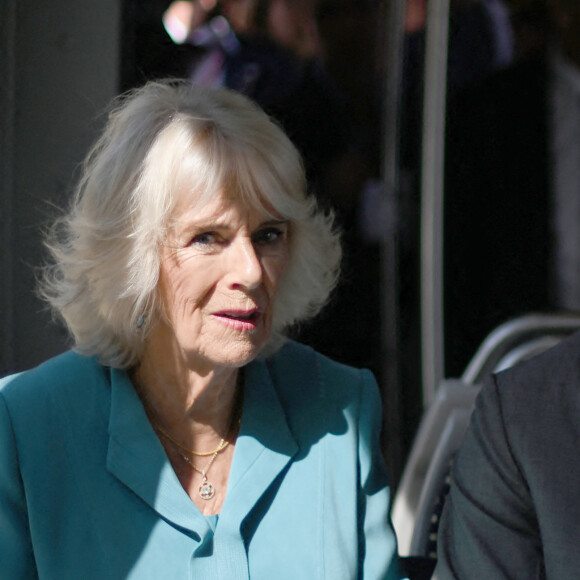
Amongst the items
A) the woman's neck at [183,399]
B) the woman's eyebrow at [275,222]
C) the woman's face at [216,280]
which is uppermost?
the woman's eyebrow at [275,222]

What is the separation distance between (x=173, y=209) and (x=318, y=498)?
2.14ft

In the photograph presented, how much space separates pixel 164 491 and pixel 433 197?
6.99ft

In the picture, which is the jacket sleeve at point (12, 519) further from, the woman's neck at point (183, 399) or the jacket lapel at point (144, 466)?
the woman's neck at point (183, 399)

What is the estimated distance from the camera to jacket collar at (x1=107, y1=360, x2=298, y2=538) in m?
1.65

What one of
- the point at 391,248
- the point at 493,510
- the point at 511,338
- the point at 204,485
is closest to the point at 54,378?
the point at 204,485

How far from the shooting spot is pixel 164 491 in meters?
1.66

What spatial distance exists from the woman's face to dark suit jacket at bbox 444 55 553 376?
Answer: 78.0 inches

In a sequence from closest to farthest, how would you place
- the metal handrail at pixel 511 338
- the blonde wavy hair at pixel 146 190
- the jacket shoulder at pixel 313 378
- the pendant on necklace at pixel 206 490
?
the blonde wavy hair at pixel 146 190, the pendant on necklace at pixel 206 490, the jacket shoulder at pixel 313 378, the metal handrail at pixel 511 338

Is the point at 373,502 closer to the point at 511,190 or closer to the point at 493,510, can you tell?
the point at 493,510

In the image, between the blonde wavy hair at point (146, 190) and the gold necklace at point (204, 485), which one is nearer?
the blonde wavy hair at point (146, 190)

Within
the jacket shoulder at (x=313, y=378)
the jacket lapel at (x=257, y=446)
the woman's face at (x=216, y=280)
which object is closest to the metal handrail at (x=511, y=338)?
the jacket shoulder at (x=313, y=378)

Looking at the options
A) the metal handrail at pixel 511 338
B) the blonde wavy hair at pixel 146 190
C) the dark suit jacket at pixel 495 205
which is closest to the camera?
the blonde wavy hair at pixel 146 190

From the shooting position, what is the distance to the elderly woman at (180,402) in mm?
1609

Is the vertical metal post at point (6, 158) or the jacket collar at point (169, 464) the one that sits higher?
the vertical metal post at point (6, 158)
